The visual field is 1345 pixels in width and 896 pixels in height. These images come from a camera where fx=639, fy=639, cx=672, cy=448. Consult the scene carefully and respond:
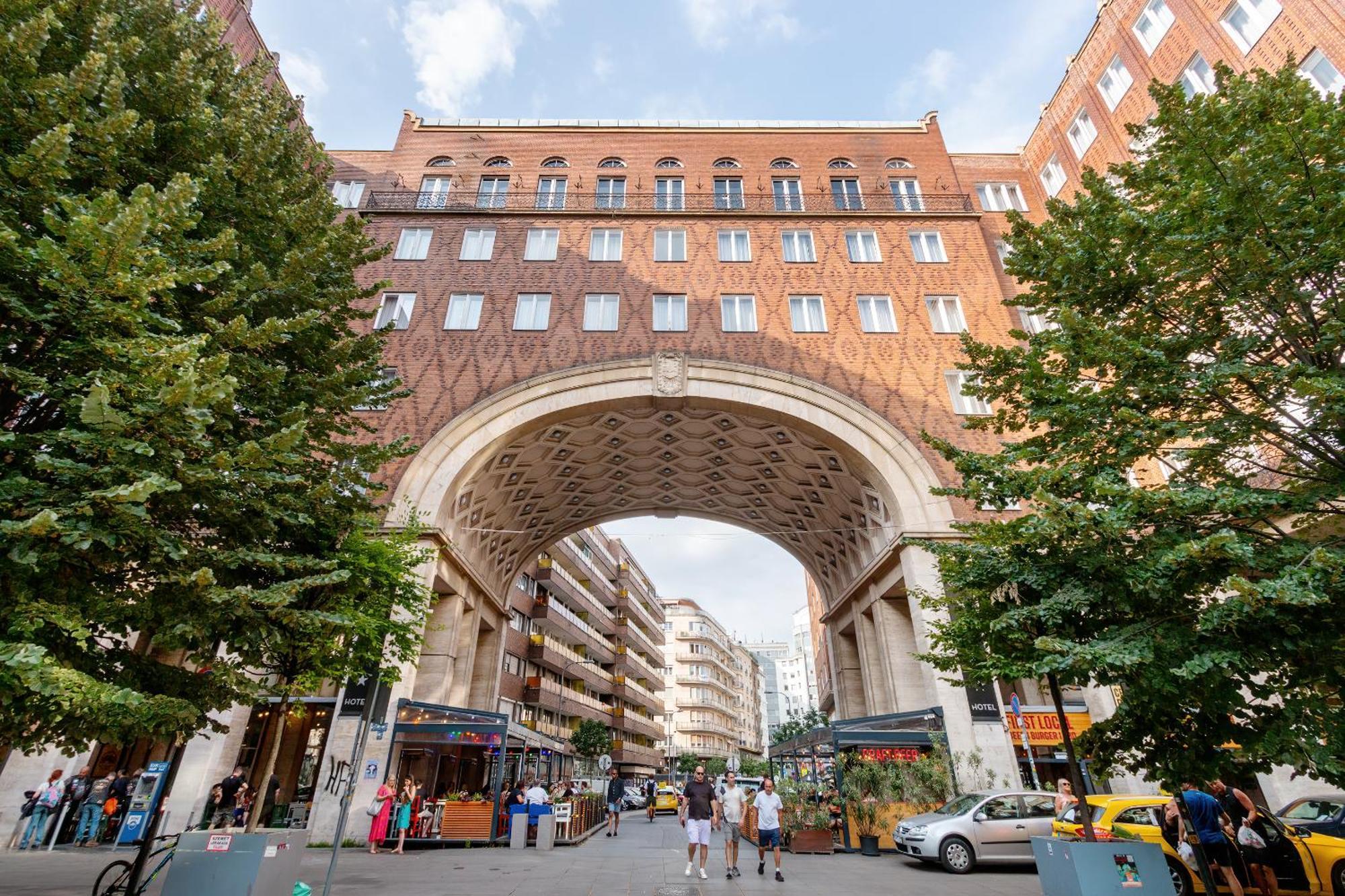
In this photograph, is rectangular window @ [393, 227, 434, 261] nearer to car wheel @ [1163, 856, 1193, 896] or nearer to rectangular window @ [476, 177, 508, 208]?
rectangular window @ [476, 177, 508, 208]

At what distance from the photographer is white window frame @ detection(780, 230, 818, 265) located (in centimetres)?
2652

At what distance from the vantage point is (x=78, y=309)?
→ 20.6ft

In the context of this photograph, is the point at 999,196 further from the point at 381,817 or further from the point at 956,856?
the point at 381,817

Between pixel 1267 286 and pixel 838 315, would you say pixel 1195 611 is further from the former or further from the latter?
pixel 838 315

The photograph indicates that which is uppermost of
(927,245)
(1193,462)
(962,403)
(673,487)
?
(927,245)

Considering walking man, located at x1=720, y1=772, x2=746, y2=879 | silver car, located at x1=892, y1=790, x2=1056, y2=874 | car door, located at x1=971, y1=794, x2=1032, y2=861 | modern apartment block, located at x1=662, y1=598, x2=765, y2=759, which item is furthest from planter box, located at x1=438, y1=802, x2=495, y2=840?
modern apartment block, located at x1=662, y1=598, x2=765, y2=759

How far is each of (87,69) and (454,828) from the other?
57.1ft

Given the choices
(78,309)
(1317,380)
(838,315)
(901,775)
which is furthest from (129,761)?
(1317,380)

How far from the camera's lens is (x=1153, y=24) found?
23391mm

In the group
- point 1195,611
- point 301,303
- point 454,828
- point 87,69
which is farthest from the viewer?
point 454,828

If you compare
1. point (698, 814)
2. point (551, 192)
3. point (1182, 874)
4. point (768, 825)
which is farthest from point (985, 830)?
point (551, 192)

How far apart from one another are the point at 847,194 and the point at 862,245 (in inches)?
144

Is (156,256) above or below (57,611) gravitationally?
above

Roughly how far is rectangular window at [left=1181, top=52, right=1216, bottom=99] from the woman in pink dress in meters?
31.1
